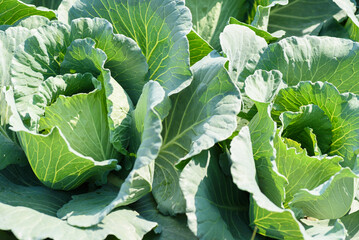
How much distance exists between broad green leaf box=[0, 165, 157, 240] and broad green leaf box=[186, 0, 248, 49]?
1.45 m

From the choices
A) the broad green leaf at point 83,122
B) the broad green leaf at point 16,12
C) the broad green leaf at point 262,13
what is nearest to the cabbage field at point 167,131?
the broad green leaf at point 83,122

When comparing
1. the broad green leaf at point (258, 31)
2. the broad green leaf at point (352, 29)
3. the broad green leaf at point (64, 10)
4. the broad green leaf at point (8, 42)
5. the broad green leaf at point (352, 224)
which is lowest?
the broad green leaf at point (352, 224)

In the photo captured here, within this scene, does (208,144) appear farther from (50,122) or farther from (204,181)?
(50,122)

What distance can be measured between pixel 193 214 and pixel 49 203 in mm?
715

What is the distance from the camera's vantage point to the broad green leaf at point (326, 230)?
1.63 meters

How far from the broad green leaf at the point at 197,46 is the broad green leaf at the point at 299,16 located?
2.98 feet

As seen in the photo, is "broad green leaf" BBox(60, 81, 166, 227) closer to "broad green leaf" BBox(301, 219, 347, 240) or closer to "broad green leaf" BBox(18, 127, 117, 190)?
"broad green leaf" BBox(18, 127, 117, 190)

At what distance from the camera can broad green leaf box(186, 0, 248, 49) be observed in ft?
9.32

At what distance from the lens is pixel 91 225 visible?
66.6 inches

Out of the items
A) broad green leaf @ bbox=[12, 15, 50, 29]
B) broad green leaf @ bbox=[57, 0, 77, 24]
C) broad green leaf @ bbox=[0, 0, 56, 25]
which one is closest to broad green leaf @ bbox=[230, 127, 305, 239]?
broad green leaf @ bbox=[57, 0, 77, 24]

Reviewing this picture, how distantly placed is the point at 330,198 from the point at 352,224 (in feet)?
1.09

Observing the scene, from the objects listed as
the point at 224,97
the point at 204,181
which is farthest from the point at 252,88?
the point at 204,181

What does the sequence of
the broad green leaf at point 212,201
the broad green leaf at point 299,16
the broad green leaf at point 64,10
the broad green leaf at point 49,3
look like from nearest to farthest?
the broad green leaf at point 212,201 → the broad green leaf at point 64,10 → the broad green leaf at point 49,3 → the broad green leaf at point 299,16

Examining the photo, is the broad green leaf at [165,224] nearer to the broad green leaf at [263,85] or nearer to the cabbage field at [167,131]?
the cabbage field at [167,131]
